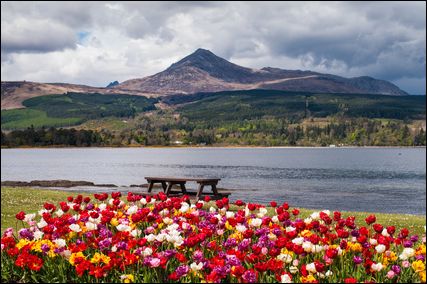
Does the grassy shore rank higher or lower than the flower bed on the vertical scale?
lower

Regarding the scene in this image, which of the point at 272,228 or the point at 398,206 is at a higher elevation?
the point at 272,228

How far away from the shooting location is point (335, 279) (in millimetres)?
10070

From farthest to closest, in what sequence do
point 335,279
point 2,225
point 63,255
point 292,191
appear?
point 292,191
point 2,225
point 63,255
point 335,279

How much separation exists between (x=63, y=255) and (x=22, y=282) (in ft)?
4.36

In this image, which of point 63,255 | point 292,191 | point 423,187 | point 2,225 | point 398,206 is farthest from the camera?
point 423,187

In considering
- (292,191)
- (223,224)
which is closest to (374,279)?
(223,224)

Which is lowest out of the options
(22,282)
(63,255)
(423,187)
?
(423,187)

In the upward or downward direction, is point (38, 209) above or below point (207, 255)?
below

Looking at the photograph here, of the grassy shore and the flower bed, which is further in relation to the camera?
the grassy shore

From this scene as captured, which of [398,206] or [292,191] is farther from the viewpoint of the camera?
[292,191]

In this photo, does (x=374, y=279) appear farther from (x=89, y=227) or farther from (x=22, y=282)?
(x=22, y=282)

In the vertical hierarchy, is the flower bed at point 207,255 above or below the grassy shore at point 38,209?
above

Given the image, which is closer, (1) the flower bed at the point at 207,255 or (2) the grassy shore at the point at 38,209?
(1) the flower bed at the point at 207,255

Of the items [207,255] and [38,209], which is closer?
[207,255]
